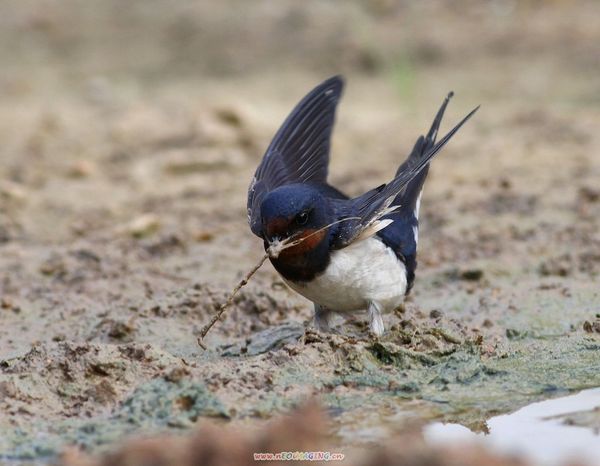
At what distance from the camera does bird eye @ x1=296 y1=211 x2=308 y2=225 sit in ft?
15.1

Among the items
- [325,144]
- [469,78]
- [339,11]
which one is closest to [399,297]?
[325,144]

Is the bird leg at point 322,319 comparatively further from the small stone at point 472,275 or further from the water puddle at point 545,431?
the small stone at point 472,275

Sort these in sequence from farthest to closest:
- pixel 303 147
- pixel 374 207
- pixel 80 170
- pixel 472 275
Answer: pixel 80 170 → pixel 472 275 → pixel 303 147 → pixel 374 207

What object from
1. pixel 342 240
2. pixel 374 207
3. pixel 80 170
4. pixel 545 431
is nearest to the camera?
pixel 545 431

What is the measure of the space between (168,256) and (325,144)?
55.6 inches

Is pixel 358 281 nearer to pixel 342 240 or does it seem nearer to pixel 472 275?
pixel 342 240

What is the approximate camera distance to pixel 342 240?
4.73m

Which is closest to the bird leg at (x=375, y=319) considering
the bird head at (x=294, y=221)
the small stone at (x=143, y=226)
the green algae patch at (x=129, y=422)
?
the bird head at (x=294, y=221)

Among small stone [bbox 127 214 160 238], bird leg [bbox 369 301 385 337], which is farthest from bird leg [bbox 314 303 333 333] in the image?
small stone [bbox 127 214 160 238]

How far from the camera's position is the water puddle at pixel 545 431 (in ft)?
11.5

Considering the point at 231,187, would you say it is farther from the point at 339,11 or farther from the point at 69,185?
the point at 339,11

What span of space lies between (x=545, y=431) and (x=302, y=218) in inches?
53.1

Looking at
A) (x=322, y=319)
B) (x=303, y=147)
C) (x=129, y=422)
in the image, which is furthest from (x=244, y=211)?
(x=129, y=422)

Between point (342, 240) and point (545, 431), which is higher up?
point (342, 240)
